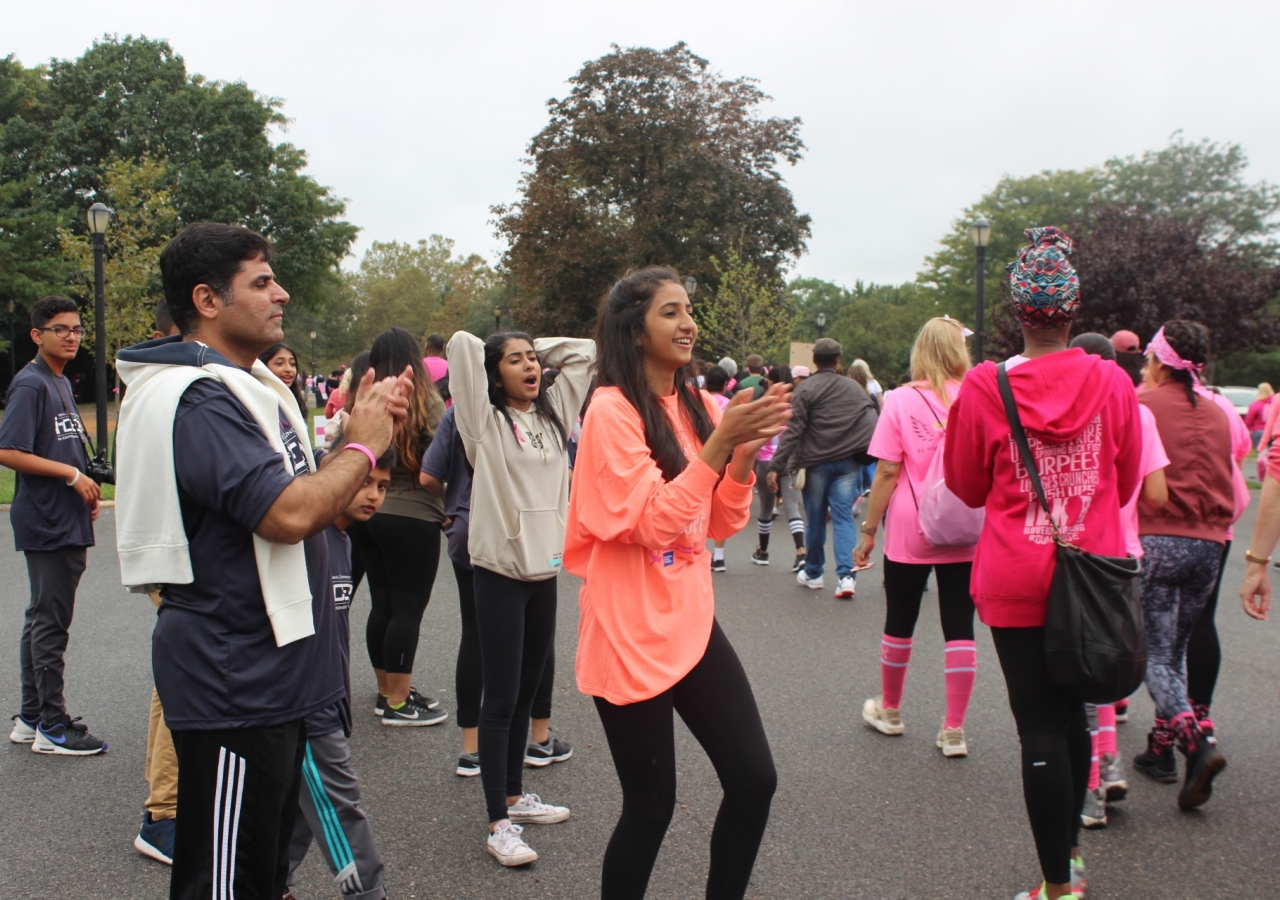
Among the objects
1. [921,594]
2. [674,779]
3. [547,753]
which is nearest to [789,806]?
[547,753]

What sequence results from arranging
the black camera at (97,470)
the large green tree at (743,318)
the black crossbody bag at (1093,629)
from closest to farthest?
the black crossbody bag at (1093,629) → the black camera at (97,470) → the large green tree at (743,318)

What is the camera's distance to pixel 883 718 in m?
4.98

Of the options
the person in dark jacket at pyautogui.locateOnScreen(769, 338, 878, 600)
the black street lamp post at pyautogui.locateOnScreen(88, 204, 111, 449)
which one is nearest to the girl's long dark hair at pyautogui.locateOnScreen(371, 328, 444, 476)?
the person in dark jacket at pyautogui.locateOnScreen(769, 338, 878, 600)

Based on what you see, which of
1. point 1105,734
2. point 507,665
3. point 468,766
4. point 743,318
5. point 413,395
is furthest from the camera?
point 743,318

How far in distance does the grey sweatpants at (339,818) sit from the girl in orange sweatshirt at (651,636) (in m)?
0.88

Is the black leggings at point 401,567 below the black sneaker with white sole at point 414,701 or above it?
above

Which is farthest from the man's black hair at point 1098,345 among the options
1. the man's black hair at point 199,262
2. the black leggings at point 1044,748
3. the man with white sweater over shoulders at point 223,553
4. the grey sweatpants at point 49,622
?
the grey sweatpants at point 49,622

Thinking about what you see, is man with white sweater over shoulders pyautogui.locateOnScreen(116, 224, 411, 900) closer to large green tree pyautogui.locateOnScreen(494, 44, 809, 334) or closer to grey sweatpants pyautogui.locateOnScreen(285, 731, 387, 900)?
grey sweatpants pyautogui.locateOnScreen(285, 731, 387, 900)

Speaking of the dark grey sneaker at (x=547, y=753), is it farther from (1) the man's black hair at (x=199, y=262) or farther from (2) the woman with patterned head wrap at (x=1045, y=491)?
(1) the man's black hair at (x=199, y=262)

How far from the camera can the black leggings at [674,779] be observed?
259 centimetres

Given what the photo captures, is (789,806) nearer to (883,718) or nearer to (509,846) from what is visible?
(883,718)

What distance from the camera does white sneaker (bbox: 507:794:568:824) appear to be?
155 inches

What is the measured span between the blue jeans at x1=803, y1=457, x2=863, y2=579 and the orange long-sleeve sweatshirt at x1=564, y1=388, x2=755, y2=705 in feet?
19.6

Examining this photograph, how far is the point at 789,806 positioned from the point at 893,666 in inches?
→ 42.4
